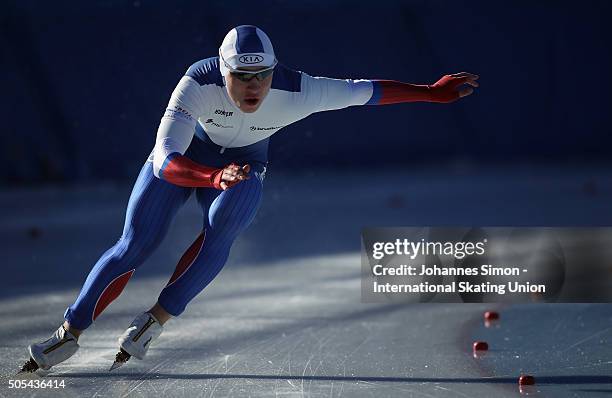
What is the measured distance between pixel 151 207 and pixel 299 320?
1.47 m

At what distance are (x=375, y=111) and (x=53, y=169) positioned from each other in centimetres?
383

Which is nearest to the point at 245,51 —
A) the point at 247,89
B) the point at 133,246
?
the point at 247,89

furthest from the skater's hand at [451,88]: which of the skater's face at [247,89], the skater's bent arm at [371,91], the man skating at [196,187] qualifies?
the skater's face at [247,89]

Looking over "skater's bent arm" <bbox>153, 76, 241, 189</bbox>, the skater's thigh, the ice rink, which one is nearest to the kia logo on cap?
"skater's bent arm" <bbox>153, 76, 241, 189</bbox>

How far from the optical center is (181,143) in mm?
4016

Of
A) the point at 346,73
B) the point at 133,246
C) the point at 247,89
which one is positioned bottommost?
the point at 133,246

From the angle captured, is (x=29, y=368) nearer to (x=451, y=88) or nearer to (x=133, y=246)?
(x=133, y=246)

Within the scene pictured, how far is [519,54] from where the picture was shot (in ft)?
41.9

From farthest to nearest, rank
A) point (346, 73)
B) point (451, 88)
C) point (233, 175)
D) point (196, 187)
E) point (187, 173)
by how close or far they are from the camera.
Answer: point (346, 73)
point (451, 88)
point (196, 187)
point (187, 173)
point (233, 175)

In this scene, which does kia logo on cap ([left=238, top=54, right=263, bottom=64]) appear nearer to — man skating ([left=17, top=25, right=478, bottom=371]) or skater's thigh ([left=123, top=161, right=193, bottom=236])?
man skating ([left=17, top=25, right=478, bottom=371])

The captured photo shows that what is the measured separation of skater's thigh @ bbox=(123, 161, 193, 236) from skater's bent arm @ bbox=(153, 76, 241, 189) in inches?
6.9

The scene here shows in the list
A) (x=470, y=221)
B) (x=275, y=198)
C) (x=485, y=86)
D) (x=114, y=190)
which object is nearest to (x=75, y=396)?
(x=470, y=221)

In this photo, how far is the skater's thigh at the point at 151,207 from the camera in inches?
162

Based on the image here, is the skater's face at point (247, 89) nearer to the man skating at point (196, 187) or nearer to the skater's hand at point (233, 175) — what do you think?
the man skating at point (196, 187)
